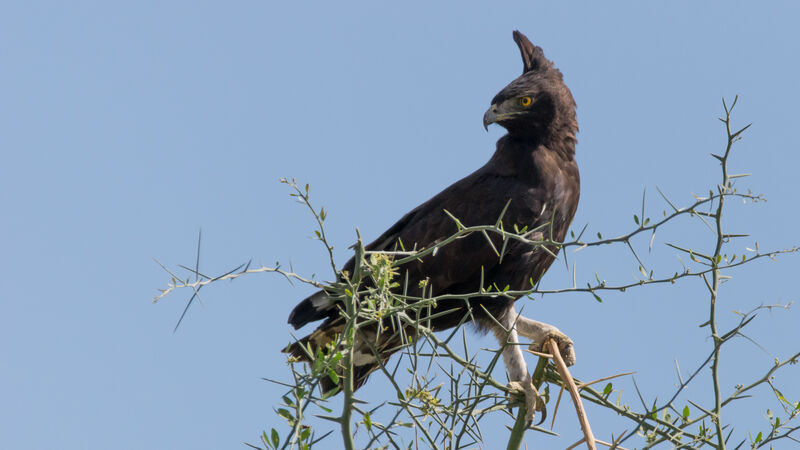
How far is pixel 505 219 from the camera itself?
4816 millimetres

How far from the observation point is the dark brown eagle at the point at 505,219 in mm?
4773

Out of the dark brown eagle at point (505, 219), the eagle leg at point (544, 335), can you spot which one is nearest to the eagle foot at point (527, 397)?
the dark brown eagle at point (505, 219)

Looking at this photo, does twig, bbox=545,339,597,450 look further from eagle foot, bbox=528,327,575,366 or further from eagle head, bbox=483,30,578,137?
eagle head, bbox=483,30,578,137

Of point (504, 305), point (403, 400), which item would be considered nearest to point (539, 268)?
point (504, 305)

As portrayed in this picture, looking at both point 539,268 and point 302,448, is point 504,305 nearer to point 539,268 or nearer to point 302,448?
point 539,268

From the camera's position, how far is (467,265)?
481 centimetres

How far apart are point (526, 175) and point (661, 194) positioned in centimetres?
267

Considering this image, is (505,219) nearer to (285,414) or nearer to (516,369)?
(516,369)

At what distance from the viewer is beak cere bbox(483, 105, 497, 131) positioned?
5348mm

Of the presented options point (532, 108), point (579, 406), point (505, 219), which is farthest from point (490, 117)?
point (579, 406)

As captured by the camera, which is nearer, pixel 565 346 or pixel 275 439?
pixel 275 439

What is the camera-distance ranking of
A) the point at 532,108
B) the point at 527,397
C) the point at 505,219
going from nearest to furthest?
the point at 527,397 < the point at 505,219 < the point at 532,108

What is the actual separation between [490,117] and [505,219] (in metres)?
0.82

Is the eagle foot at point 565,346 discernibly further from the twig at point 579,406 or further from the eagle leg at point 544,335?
the twig at point 579,406
